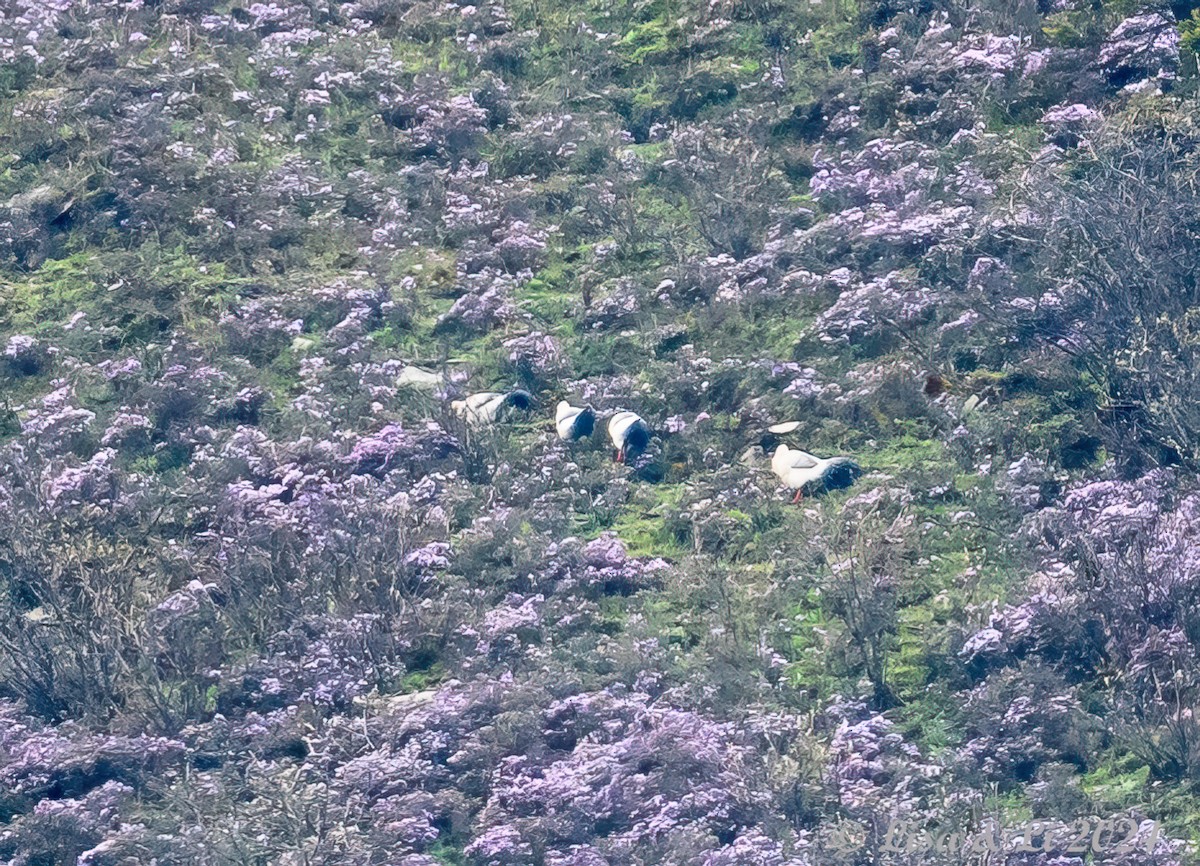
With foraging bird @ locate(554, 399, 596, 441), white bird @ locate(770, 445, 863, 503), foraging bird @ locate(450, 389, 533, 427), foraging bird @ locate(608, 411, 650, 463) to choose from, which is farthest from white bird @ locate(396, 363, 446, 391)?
white bird @ locate(770, 445, 863, 503)

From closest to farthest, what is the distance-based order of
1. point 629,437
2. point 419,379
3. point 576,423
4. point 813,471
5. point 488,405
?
point 813,471, point 629,437, point 576,423, point 488,405, point 419,379

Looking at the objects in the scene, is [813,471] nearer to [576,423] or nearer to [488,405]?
[576,423]

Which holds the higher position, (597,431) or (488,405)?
(488,405)

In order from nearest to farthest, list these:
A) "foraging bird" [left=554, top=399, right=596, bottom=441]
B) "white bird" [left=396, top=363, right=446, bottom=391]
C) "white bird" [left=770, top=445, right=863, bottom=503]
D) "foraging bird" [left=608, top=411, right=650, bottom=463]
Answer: "white bird" [left=770, top=445, right=863, bottom=503]
"foraging bird" [left=608, top=411, right=650, bottom=463]
"foraging bird" [left=554, top=399, right=596, bottom=441]
"white bird" [left=396, top=363, right=446, bottom=391]

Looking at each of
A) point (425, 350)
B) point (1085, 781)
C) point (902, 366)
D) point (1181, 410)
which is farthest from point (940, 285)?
point (1085, 781)

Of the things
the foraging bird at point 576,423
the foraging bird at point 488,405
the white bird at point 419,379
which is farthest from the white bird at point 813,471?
the white bird at point 419,379

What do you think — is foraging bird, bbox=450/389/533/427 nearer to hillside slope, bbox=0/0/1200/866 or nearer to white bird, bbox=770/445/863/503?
hillside slope, bbox=0/0/1200/866

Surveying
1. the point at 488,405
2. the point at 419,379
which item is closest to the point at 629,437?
the point at 488,405
